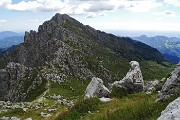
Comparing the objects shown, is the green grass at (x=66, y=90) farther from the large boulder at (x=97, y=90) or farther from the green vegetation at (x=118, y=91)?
the green vegetation at (x=118, y=91)

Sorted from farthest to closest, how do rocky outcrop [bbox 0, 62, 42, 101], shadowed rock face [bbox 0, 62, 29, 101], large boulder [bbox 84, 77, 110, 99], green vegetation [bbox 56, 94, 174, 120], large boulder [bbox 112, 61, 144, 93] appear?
shadowed rock face [bbox 0, 62, 29, 101], rocky outcrop [bbox 0, 62, 42, 101], large boulder [bbox 84, 77, 110, 99], large boulder [bbox 112, 61, 144, 93], green vegetation [bbox 56, 94, 174, 120]

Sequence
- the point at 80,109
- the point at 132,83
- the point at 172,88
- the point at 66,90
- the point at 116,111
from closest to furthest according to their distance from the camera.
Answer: the point at 116,111
the point at 172,88
the point at 80,109
the point at 132,83
the point at 66,90

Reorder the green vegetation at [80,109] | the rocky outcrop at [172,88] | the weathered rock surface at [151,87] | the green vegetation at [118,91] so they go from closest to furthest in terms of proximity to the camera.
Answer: the rocky outcrop at [172,88]
the green vegetation at [80,109]
the weathered rock surface at [151,87]
the green vegetation at [118,91]

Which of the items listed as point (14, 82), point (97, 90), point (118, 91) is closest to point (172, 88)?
point (118, 91)

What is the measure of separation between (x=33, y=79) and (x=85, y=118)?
6286 inches

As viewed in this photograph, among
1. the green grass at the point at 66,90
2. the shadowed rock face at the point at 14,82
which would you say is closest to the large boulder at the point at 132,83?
the green grass at the point at 66,90

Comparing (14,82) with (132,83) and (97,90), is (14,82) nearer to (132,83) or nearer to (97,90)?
(97,90)

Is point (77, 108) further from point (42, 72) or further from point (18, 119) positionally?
point (42, 72)

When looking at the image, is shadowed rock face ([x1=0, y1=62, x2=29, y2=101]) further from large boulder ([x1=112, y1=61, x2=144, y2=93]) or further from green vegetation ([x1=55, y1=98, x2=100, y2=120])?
green vegetation ([x1=55, y1=98, x2=100, y2=120])

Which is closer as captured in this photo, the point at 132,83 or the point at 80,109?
the point at 80,109

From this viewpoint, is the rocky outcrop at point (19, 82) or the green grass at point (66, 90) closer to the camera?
the green grass at point (66, 90)

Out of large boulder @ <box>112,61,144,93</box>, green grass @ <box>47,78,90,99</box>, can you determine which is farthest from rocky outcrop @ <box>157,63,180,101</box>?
green grass @ <box>47,78,90,99</box>

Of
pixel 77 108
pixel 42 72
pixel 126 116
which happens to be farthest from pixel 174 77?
pixel 42 72

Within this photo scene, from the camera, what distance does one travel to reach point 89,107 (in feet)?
76.1
